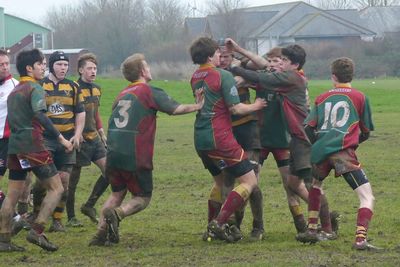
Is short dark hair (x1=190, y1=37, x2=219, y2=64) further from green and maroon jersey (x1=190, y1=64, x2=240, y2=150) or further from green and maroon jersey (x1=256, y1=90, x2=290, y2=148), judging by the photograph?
green and maroon jersey (x1=256, y1=90, x2=290, y2=148)

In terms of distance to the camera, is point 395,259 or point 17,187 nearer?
point 395,259

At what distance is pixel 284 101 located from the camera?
9.83 m

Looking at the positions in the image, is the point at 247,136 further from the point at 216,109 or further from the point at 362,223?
the point at 362,223

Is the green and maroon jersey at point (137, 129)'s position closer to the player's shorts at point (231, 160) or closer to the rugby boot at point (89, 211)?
the player's shorts at point (231, 160)

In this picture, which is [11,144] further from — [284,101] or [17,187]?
[284,101]

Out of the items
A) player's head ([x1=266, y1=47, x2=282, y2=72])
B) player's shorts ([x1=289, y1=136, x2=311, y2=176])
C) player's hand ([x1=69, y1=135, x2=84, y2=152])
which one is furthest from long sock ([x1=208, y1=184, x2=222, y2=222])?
player's hand ([x1=69, y1=135, x2=84, y2=152])

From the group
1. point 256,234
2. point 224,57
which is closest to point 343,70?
point 224,57

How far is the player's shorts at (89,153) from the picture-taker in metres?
11.7

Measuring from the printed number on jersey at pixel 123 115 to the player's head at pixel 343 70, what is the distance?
6.80ft

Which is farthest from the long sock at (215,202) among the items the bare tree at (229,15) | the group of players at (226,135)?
the bare tree at (229,15)

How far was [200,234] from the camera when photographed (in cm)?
1044

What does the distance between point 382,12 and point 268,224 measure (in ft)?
335

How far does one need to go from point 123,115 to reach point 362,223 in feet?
8.50

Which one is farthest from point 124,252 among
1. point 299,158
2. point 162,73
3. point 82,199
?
point 162,73
